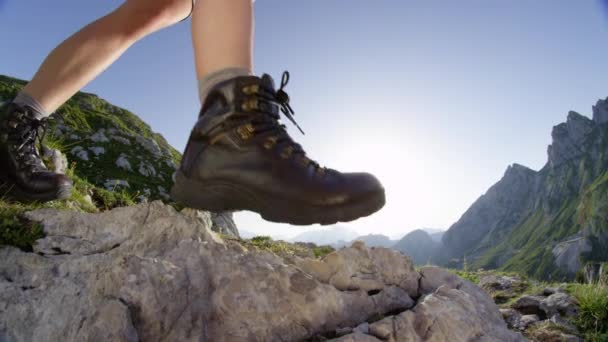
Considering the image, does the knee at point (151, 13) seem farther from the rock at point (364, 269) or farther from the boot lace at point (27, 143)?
the rock at point (364, 269)

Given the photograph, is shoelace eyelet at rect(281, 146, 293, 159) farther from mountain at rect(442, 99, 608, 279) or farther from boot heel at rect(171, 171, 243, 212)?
mountain at rect(442, 99, 608, 279)

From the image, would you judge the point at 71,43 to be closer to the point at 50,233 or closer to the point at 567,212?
the point at 50,233

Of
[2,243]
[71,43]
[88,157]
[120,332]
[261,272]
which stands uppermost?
[88,157]

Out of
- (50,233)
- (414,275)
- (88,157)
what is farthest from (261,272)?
(88,157)

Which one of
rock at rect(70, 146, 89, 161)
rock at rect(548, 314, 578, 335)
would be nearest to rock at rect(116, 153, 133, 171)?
rock at rect(70, 146, 89, 161)

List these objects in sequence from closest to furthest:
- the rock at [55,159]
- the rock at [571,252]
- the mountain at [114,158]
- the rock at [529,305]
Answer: the rock at [55,159], the rock at [529,305], the mountain at [114,158], the rock at [571,252]

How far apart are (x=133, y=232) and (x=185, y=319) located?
1.16 m

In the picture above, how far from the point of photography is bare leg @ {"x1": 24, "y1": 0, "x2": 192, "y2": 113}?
4004mm

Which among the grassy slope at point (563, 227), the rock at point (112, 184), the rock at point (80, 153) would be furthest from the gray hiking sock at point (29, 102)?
the grassy slope at point (563, 227)

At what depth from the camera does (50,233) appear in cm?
317

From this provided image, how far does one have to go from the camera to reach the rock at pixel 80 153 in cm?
2406

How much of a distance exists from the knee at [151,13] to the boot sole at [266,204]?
1.99m

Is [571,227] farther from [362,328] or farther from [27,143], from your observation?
[27,143]

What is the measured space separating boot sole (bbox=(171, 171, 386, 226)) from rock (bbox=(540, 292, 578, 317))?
19.0 feet
